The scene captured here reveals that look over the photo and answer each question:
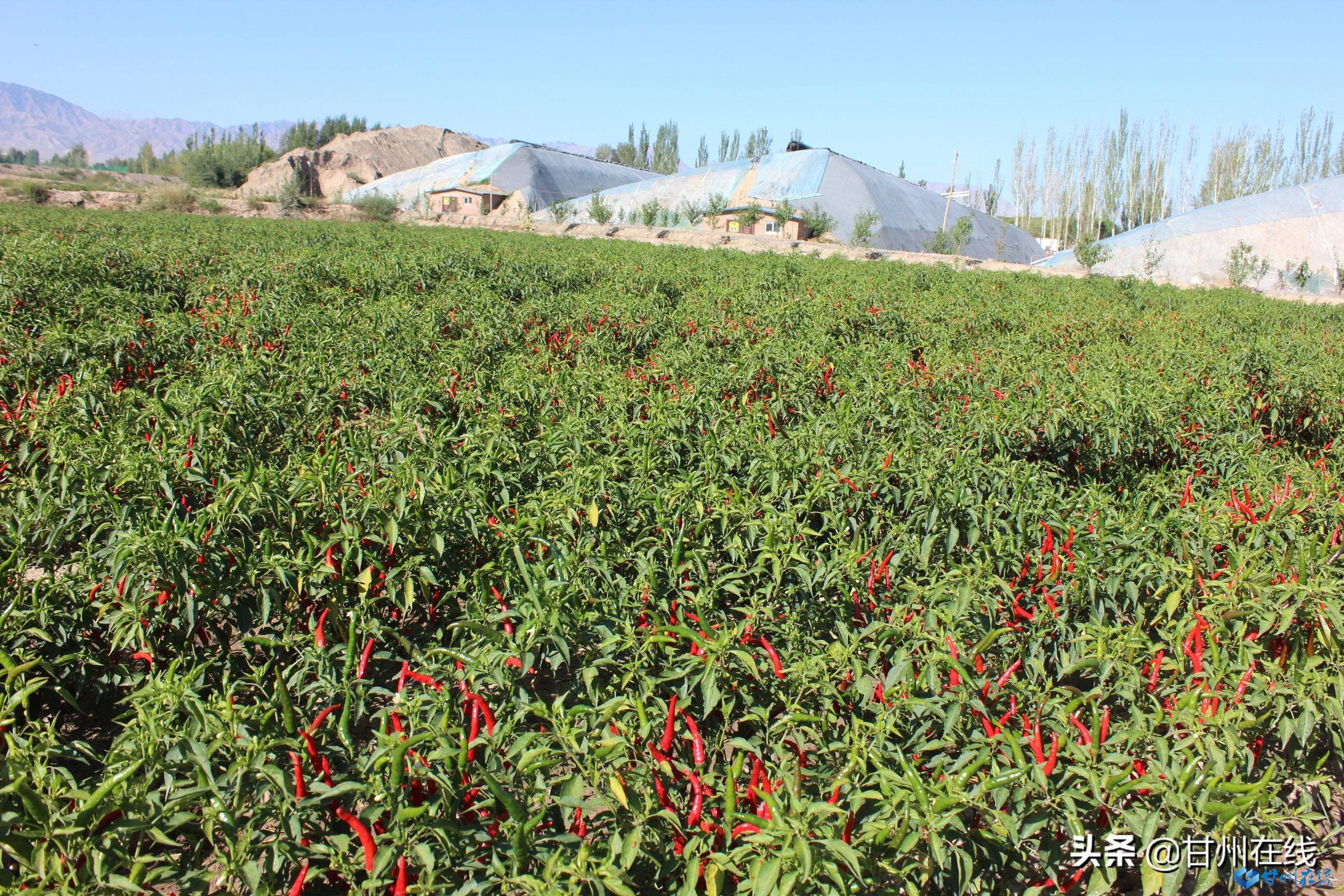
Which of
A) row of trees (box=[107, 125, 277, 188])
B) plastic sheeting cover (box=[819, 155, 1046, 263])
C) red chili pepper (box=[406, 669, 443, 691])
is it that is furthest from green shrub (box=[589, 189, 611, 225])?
row of trees (box=[107, 125, 277, 188])

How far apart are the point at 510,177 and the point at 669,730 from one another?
180ft

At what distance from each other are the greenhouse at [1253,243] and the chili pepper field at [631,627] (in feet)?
92.1

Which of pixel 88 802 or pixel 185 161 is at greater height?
pixel 185 161

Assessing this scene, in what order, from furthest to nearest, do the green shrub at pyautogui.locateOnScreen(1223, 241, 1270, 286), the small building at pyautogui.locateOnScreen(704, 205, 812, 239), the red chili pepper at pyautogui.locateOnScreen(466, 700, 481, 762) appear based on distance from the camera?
the small building at pyautogui.locateOnScreen(704, 205, 812, 239) → the green shrub at pyautogui.locateOnScreen(1223, 241, 1270, 286) → the red chili pepper at pyautogui.locateOnScreen(466, 700, 481, 762)

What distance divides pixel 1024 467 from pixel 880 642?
172cm

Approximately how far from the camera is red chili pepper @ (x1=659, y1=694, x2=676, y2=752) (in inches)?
73.1

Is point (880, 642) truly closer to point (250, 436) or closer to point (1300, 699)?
point (1300, 699)

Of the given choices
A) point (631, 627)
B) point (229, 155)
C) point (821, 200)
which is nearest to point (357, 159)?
point (229, 155)

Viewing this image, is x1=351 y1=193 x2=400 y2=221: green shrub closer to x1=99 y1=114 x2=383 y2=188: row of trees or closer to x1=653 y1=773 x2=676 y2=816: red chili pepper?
x1=99 y1=114 x2=383 y2=188: row of trees

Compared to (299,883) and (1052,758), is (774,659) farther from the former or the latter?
(299,883)

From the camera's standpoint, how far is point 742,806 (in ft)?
5.98

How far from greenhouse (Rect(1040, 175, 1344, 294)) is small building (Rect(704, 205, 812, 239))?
11.9m

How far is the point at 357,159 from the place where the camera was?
2660 inches

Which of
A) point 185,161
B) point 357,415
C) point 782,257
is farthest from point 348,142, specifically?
point 357,415
